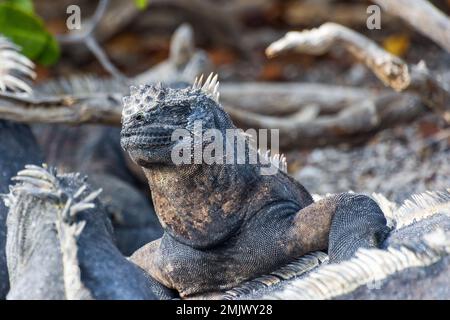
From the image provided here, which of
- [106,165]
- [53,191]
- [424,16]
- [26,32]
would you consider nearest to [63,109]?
[26,32]

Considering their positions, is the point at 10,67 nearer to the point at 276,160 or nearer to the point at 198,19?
the point at 276,160

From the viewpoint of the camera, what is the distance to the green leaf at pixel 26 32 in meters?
8.41

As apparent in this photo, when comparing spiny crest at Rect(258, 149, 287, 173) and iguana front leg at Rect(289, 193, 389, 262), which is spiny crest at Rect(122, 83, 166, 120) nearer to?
spiny crest at Rect(258, 149, 287, 173)

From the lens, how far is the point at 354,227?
4941 millimetres

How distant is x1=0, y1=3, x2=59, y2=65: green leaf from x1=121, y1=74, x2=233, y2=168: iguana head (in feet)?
12.0

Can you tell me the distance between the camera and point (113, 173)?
9820 mm

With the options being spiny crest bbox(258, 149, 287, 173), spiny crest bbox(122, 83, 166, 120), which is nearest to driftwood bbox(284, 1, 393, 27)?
spiny crest bbox(258, 149, 287, 173)

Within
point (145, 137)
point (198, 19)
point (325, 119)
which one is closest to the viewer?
point (145, 137)

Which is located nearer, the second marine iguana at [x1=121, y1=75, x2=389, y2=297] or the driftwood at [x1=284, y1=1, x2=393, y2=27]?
the second marine iguana at [x1=121, y1=75, x2=389, y2=297]

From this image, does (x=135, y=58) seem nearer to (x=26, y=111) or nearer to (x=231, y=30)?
(x=231, y=30)

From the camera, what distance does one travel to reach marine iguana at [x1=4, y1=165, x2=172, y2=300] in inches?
156

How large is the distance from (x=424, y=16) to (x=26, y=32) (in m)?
3.24
